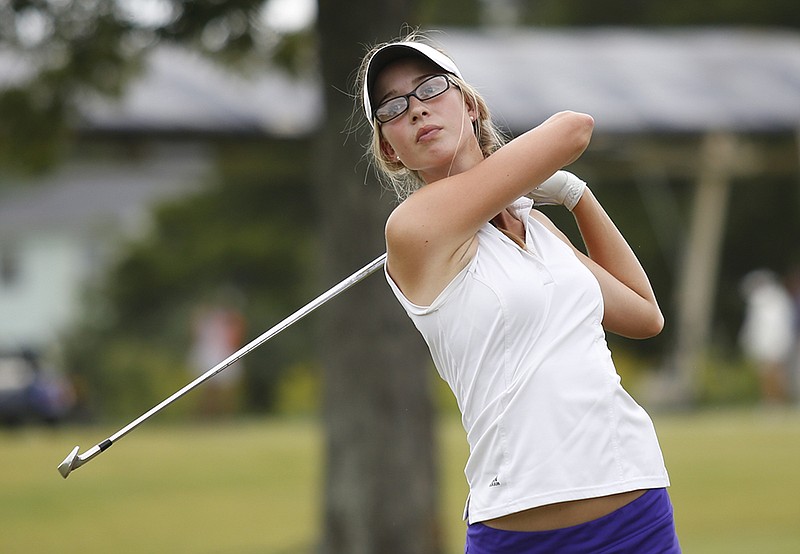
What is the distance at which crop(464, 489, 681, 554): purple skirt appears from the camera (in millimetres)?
2885

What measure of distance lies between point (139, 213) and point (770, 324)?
63.7ft

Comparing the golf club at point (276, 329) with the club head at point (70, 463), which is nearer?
the golf club at point (276, 329)

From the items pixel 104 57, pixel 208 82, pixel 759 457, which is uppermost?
pixel 208 82

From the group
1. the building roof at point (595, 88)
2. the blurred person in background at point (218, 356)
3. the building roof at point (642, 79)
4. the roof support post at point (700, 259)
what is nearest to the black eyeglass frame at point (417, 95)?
the building roof at point (595, 88)

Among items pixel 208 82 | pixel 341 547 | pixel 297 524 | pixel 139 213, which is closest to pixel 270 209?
pixel 139 213

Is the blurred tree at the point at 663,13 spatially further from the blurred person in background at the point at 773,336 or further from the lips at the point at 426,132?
the lips at the point at 426,132

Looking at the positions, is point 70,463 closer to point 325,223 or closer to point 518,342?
point 518,342

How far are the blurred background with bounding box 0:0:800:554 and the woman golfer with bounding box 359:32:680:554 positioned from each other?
5.40 feet

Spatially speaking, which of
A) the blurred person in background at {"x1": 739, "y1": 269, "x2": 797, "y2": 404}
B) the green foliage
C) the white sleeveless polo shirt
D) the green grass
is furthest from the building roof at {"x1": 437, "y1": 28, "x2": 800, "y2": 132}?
the white sleeveless polo shirt

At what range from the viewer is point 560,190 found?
317 centimetres

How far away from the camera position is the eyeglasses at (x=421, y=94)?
3.01 meters

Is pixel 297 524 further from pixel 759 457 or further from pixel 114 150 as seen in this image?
pixel 114 150

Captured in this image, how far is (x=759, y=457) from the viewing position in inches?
541

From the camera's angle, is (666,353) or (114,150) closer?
(114,150)
